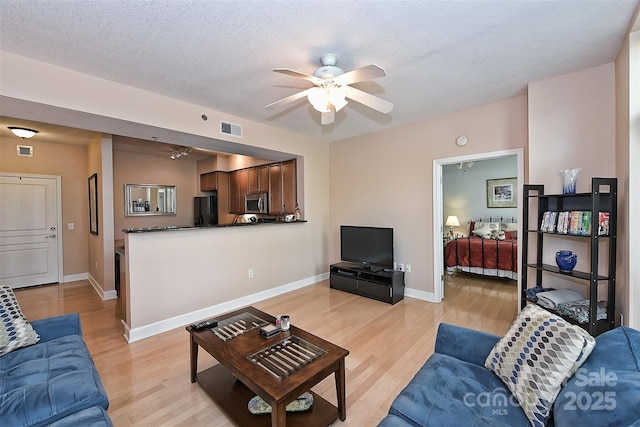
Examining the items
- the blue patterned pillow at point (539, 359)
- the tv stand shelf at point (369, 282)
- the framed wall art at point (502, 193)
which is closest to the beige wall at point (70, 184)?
the tv stand shelf at point (369, 282)

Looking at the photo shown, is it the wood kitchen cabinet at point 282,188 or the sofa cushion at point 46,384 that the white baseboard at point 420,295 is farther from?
the sofa cushion at point 46,384

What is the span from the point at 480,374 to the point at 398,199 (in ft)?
9.92

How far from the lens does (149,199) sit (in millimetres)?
5969

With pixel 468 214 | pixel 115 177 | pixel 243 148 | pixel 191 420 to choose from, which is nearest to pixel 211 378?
pixel 191 420

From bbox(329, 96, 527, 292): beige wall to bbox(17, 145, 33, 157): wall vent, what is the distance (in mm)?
5346

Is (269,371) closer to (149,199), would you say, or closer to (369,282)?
(369,282)

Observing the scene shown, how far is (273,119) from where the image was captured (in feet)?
12.8

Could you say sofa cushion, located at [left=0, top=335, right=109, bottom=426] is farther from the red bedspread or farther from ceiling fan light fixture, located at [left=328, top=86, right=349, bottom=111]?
the red bedspread

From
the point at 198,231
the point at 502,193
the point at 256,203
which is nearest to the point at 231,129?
the point at 198,231

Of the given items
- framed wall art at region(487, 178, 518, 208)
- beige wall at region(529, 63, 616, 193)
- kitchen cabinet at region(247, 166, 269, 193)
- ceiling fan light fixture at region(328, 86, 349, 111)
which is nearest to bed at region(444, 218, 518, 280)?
framed wall art at region(487, 178, 518, 208)

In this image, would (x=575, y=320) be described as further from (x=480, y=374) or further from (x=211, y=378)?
(x=211, y=378)

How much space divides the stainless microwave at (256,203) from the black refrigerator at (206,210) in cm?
99

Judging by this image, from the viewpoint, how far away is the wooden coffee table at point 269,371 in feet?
4.91

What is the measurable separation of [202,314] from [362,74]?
328 centimetres
